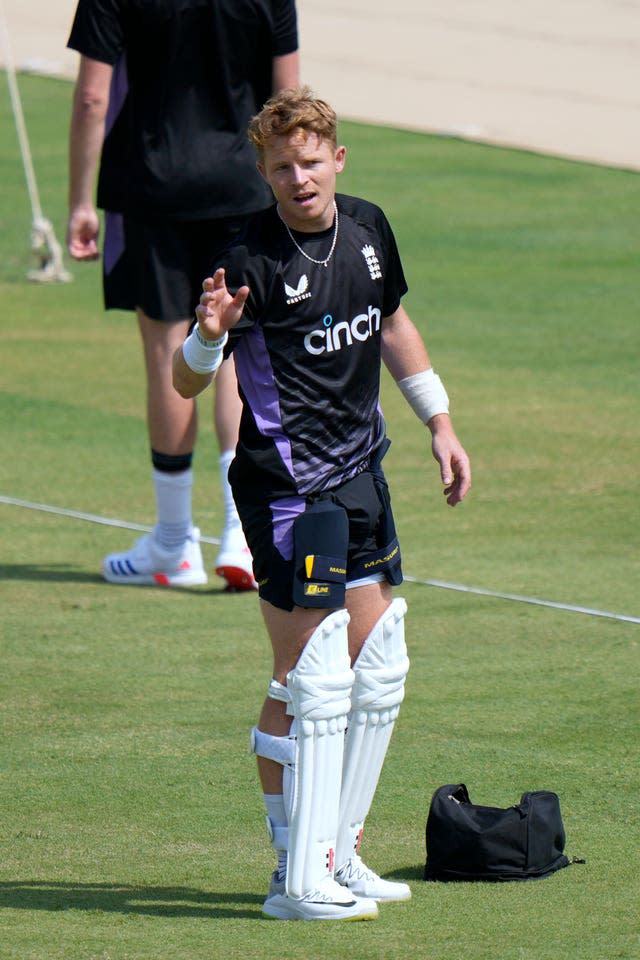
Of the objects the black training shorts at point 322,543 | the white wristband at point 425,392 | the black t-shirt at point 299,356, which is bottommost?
the black training shorts at point 322,543

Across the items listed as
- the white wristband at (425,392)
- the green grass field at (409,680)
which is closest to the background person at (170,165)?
the green grass field at (409,680)

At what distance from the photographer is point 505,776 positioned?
5246mm

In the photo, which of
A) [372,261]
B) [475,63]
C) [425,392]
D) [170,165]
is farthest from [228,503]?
[475,63]

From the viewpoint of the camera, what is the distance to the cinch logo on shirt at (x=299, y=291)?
439 cm

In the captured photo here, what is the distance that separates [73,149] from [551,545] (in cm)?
249

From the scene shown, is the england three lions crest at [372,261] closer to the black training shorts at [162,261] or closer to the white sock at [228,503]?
the black training shorts at [162,261]

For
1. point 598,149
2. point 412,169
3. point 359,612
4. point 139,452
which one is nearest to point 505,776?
point 359,612

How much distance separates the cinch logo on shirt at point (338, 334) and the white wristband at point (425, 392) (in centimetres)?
23

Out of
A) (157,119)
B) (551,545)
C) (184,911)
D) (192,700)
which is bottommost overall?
(551,545)

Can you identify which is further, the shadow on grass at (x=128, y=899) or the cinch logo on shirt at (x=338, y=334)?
the cinch logo on shirt at (x=338, y=334)

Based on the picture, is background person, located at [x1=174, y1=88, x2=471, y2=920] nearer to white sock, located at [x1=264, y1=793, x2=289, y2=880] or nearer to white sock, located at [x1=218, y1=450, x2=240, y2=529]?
white sock, located at [x1=264, y1=793, x2=289, y2=880]

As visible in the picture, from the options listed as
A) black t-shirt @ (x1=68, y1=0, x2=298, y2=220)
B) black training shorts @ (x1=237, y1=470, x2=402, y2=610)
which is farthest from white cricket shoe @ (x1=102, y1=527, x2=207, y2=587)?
black training shorts @ (x1=237, y1=470, x2=402, y2=610)

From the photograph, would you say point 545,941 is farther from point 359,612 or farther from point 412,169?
point 412,169

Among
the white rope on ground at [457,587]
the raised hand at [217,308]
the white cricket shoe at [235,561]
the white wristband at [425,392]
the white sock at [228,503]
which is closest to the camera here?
the raised hand at [217,308]
